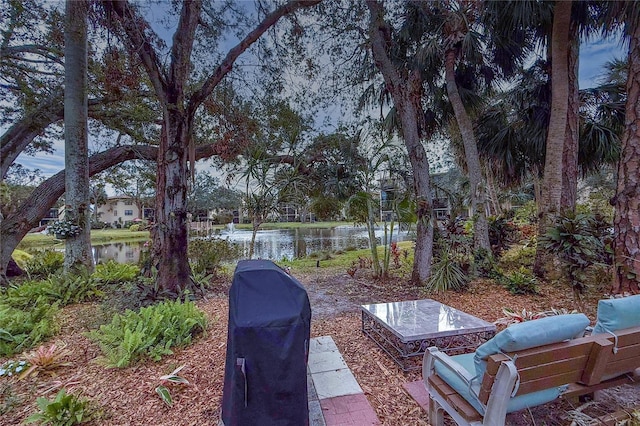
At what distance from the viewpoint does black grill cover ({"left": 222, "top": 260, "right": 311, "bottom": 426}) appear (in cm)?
149

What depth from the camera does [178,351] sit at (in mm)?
2811

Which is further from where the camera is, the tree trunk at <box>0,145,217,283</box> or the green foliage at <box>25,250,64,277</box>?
the green foliage at <box>25,250,64,277</box>

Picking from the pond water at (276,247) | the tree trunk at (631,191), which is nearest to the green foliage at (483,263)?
the tree trunk at (631,191)

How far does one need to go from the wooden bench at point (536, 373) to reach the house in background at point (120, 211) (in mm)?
39909

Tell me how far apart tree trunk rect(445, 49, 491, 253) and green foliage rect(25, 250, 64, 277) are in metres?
8.89

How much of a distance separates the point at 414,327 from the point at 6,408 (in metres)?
3.19

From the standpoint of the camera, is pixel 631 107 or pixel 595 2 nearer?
pixel 631 107

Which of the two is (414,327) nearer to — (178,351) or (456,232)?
(178,351)

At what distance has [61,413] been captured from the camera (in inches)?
71.7

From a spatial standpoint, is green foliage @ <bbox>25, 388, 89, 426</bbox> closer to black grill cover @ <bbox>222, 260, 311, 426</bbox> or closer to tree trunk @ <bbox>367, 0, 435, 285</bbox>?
black grill cover @ <bbox>222, 260, 311, 426</bbox>

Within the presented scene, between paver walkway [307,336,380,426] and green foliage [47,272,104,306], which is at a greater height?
green foliage [47,272,104,306]

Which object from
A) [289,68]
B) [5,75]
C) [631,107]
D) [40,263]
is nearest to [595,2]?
[631,107]

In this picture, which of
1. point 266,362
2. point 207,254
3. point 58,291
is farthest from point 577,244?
point 58,291

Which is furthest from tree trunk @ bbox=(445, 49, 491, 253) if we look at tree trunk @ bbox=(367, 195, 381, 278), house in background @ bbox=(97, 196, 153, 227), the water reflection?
house in background @ bbox=(97, 196, 153, 227)
